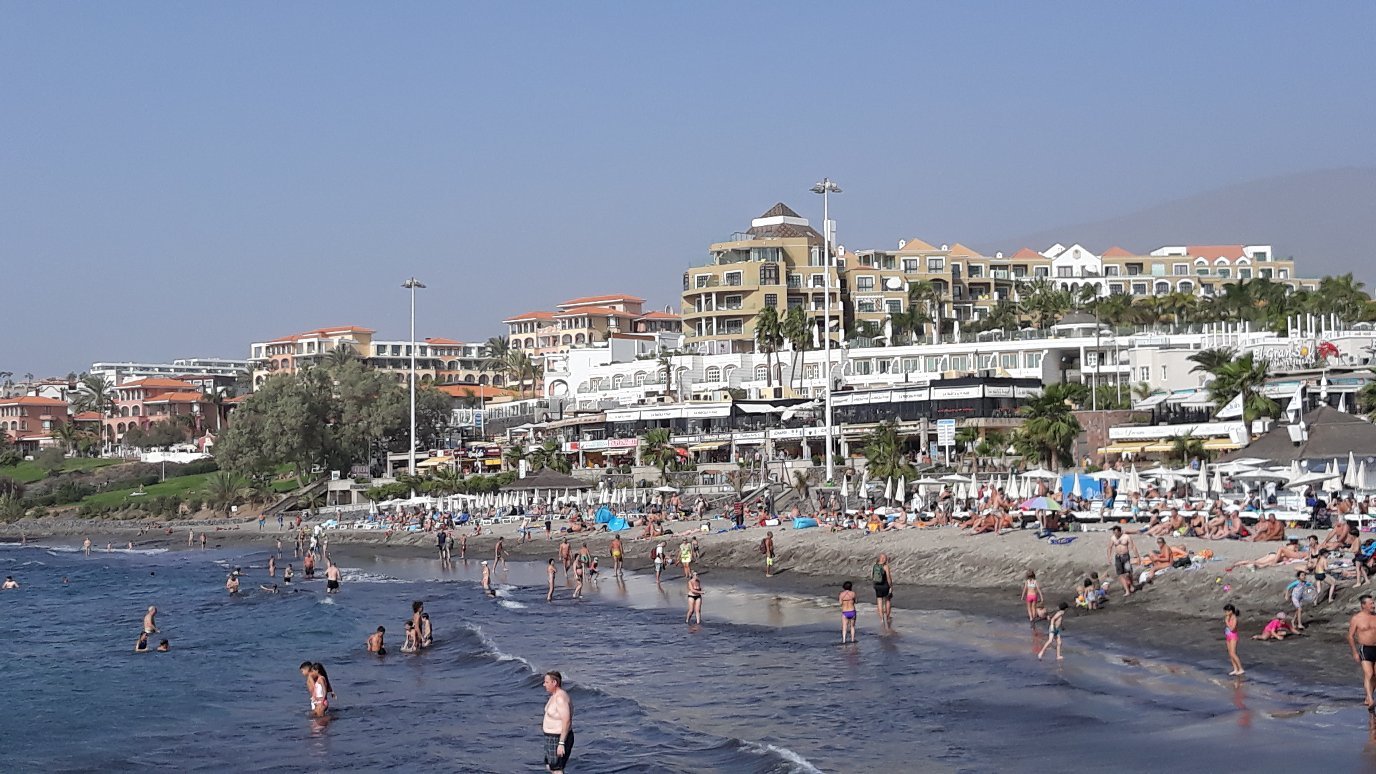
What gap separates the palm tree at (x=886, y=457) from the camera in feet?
178

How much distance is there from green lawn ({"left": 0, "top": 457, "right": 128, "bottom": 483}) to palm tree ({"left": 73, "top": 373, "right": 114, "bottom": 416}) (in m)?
16.0

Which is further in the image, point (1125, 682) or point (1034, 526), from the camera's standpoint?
point (1034, 526)

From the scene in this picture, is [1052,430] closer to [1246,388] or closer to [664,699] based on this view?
[1246,388]

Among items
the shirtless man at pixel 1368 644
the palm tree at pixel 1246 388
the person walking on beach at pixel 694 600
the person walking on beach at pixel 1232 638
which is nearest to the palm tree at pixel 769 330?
the palm tree at pixel 1246 388

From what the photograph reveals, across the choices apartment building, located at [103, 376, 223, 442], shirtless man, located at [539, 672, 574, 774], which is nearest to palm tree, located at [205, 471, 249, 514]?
apartment building, located at [103, 376, 223, 442]

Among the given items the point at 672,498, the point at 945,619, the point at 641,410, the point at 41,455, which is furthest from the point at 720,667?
the point at 41,455

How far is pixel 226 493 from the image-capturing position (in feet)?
306

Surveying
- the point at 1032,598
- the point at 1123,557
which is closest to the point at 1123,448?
the point at 1123,557

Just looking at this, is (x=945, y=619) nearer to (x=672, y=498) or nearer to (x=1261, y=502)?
(x=1261, y=502)

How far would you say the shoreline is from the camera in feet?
65.5

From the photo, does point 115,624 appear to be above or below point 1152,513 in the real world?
below

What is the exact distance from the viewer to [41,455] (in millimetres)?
133375

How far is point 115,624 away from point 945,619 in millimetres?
23939

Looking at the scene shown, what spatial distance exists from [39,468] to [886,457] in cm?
9963
